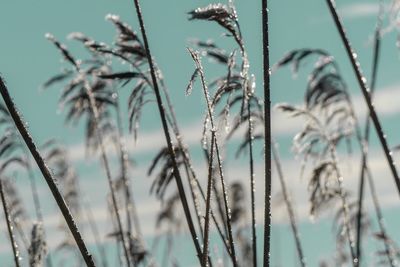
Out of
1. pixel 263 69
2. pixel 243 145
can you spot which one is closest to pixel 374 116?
pixel 263 69

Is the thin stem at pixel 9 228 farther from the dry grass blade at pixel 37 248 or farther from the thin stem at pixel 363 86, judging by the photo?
the thin stem at pixel 363 86

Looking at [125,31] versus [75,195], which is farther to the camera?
[75,195]

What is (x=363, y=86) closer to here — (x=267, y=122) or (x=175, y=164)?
(x=267, y=122)

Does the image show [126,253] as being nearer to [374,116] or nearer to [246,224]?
[374,116]

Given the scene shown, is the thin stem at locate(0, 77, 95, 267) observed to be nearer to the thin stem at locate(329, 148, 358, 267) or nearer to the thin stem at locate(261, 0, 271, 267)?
the thin stem at locate(261, 0, 271, 267)

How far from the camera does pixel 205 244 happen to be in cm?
273

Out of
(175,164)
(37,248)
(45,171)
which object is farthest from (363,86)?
(37,248)

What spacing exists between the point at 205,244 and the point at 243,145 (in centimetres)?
331

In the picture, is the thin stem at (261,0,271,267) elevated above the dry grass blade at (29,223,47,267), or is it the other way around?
the dry grass blade at (29,223,47,267)

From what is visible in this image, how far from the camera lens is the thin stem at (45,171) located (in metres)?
2.45

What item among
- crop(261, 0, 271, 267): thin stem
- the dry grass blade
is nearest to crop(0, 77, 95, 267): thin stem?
crop(261, 0, 271, 267): thin stem

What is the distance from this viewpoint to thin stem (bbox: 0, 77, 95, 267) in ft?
8.03

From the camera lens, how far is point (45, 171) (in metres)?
2.47

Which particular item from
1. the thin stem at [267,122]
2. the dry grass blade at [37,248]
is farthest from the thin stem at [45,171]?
the dry grass blade at [37,248]
